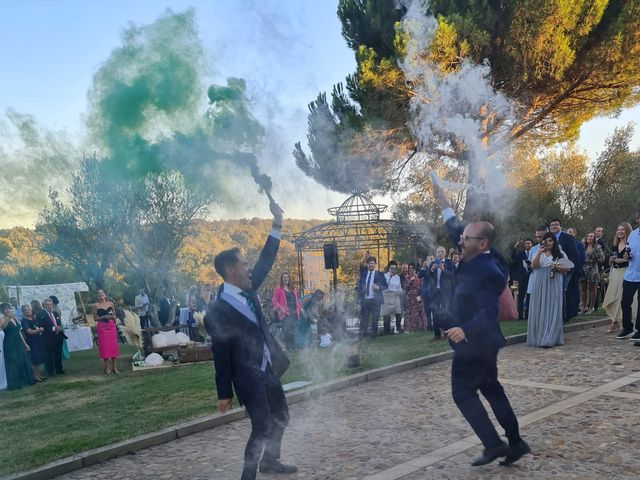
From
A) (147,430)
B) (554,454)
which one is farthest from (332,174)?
(554,454)

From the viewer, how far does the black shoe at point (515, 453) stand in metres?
4.05

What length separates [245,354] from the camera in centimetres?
387

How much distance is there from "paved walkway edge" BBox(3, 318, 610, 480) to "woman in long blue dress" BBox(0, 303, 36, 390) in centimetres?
604

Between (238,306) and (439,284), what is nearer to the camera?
(238,306)

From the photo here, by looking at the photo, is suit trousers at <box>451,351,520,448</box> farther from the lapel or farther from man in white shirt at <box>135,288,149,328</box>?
man in white shirt at <box>135,288,149,328</box>

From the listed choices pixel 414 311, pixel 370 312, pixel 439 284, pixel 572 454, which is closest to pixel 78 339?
pixel 370 312

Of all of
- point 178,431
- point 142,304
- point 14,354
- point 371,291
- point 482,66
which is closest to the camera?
point 178,431

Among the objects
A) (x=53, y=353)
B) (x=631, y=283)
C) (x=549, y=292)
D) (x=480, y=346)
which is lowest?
(x=53, y=353)

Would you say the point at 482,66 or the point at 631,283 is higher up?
the point at 482,66

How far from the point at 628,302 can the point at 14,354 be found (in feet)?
37.1

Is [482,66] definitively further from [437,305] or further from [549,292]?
[549,292]

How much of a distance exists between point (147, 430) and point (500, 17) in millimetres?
11905

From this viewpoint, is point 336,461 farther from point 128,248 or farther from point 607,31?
point 607,31

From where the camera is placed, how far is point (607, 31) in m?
13.2
